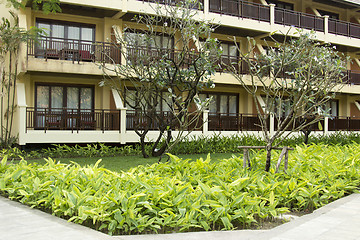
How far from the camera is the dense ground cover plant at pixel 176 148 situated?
49.9ft

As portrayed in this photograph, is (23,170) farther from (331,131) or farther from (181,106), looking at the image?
(331,131)

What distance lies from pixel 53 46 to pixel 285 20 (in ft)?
45.8

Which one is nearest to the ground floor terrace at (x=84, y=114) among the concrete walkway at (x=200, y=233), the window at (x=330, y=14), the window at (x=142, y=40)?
the window at (x=142, y=40)

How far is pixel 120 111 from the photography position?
56.5 ft

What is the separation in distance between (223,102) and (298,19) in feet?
23.7

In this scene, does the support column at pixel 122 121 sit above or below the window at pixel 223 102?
below

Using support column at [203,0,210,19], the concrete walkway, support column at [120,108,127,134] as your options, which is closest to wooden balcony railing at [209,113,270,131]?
support column at [120,108,127,134]

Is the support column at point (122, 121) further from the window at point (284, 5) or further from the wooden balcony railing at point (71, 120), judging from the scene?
the window at point (284, 5)

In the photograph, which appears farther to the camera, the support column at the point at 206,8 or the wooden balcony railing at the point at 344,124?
the wooden balcony railing at the point at 344,124

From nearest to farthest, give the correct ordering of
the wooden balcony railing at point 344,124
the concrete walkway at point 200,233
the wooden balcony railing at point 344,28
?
the concrete walkway at point 200,233
the wooden balcony railing at point 344,124
the wooden balcony railing at point 344,28

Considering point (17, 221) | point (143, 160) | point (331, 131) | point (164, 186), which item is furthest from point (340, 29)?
point (17, 221)

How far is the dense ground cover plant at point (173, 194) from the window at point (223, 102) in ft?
45.4

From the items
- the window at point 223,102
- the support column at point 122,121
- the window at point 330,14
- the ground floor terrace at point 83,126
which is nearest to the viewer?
the ground floor terrace at point 83,126

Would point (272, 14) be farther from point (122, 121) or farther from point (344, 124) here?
point (122, 121)
